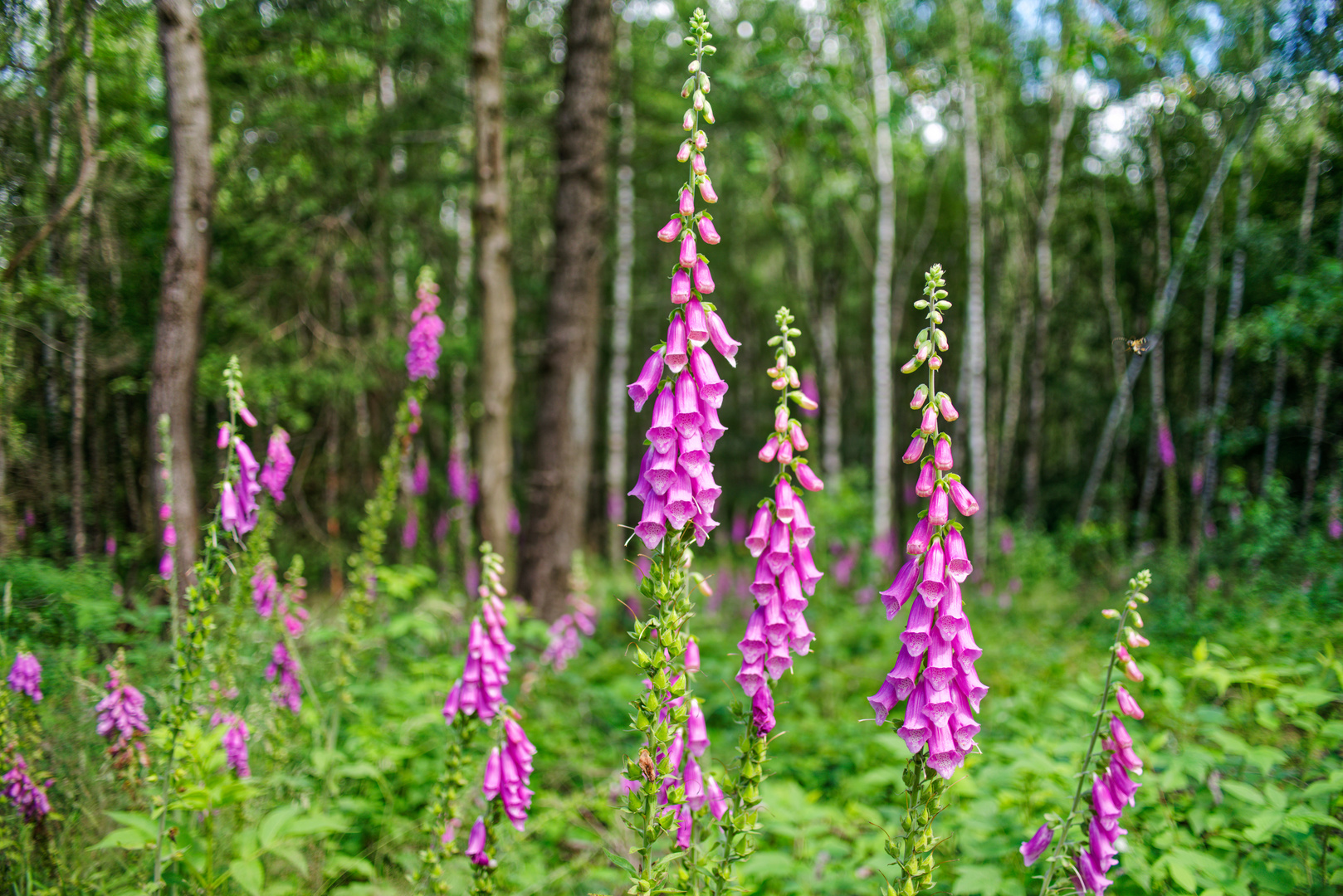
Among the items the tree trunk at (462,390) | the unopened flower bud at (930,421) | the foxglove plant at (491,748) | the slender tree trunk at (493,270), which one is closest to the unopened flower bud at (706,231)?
the unopened flower bud at (930,421)

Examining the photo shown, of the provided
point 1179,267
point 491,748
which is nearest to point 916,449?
point 491,748

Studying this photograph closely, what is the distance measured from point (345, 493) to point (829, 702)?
5.89 metres

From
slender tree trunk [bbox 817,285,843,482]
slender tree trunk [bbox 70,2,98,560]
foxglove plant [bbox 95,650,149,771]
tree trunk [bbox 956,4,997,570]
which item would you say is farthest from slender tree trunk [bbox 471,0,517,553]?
slender tree trunk [bbox 817,285,843,482]

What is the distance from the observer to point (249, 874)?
1.93 m

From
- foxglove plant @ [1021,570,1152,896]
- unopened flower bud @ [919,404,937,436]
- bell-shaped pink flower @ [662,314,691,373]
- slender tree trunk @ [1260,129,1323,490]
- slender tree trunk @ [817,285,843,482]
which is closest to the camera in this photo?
unopened flower bud @ [919,404,937,436]

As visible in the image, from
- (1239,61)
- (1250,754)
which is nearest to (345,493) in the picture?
(1250,754)

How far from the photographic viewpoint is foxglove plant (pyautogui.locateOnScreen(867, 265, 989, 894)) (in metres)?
1.57

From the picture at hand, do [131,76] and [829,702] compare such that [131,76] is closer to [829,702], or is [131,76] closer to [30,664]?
[30,664]

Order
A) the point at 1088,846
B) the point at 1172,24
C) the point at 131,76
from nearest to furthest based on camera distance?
the point at 1088,846 < the point at 131,76 < the point at 1172,24

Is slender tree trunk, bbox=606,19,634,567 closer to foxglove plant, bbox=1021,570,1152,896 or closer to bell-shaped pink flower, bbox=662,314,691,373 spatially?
foxglove plant, bbox=1021,570,1152,896

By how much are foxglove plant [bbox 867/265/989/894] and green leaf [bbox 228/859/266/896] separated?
173 cm

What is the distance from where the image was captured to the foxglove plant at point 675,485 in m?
1.60

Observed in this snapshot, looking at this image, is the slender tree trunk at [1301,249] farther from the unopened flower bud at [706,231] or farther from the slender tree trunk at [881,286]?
the unopened flower bud at [706,231]

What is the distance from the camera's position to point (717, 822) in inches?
66.6
